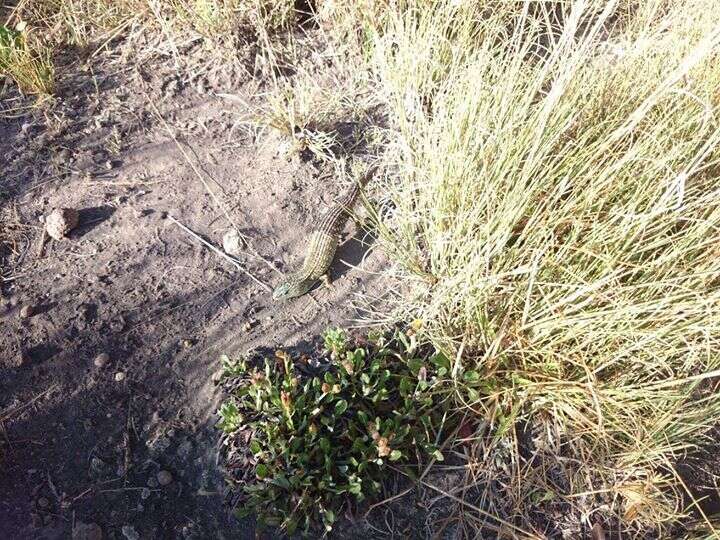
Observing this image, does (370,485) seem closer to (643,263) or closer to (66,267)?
(643,263)

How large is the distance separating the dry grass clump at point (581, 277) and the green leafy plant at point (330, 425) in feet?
0.72

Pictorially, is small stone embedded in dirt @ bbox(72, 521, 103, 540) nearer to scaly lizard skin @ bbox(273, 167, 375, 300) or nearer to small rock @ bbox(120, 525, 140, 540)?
small rock @ bbox(120, 525, 140, 540)

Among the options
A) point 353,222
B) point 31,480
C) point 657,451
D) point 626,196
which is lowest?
point 31,480

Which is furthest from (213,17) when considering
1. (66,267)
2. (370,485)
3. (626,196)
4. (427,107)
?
(370,485)

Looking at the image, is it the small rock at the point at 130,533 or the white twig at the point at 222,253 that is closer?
the small rock at the point at 130,533

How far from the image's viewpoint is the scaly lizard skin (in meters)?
2.67

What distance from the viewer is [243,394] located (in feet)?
7.50

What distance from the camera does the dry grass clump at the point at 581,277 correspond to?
207cm

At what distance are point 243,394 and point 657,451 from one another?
5.20 feet

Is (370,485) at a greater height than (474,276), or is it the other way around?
(474,276)

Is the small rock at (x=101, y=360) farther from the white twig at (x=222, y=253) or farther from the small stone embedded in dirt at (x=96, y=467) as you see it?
the white twig at (x=222, y=253)

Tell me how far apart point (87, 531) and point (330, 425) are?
1.01 m

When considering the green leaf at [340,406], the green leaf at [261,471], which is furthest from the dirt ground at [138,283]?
the green leaf at [340,406]

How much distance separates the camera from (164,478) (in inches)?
88.4
